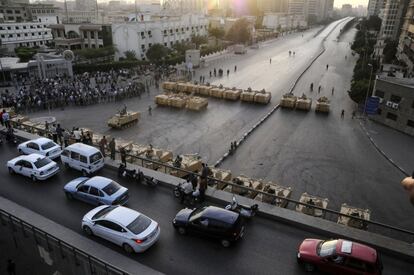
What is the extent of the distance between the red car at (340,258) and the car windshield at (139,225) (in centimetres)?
527

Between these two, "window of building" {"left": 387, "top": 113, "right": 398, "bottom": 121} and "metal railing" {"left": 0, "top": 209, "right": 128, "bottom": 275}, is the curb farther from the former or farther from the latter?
"metal railing" {"left": 0, "top": 209, "right": 128, "bottom": 275}

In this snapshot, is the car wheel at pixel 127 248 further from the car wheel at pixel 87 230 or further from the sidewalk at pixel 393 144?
the sidewalk at pixel 393 144

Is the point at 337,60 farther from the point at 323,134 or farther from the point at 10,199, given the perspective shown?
the point at 10,199

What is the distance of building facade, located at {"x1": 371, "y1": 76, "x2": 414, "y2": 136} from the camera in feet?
95.6

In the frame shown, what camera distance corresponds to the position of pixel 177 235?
11.8 meters

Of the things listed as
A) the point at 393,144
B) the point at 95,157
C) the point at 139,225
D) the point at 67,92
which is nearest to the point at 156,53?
the point at 67,92

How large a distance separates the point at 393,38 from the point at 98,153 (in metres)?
104

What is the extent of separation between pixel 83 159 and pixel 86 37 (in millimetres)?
66729

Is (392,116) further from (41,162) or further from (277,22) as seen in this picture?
(277,22)

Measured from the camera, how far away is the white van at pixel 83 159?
630 inches

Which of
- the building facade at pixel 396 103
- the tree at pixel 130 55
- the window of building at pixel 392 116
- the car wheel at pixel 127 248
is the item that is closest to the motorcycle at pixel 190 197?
the car wheel at pixel 127 248

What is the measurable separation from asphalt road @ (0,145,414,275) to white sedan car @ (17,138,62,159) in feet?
10.2

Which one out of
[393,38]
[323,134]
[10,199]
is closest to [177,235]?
[10,199]

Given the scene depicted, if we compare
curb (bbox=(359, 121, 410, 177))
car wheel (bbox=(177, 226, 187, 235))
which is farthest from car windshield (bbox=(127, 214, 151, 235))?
curb (bbox=(359, 121, 410, 177))
